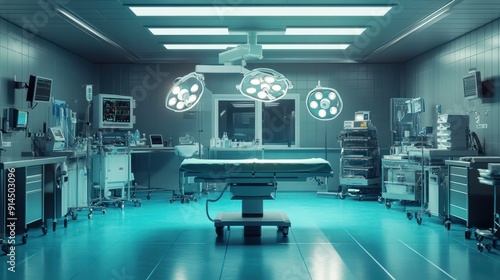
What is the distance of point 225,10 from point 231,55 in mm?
1048

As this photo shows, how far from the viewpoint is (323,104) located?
691 cm

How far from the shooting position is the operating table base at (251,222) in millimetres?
5543

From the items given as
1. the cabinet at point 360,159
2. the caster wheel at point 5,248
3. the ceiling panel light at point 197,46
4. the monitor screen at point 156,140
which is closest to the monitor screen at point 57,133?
the monitor screen at point 156,140

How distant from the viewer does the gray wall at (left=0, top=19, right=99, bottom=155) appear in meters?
6.84

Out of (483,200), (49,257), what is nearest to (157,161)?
(49,257)

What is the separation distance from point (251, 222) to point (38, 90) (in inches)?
158

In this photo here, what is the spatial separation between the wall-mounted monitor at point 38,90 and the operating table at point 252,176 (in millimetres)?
3074

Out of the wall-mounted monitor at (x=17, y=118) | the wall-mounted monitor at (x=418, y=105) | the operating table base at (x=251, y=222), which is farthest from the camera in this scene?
the wall-mounted monitor at (x=418, y=105)

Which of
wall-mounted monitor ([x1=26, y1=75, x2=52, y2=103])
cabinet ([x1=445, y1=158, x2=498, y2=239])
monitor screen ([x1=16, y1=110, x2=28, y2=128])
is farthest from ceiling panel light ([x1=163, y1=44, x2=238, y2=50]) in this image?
cabinet ([x1=445, y1=158, x2=498, y2=239])

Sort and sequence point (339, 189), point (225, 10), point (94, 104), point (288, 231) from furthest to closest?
point (339, 189)
point (94, 104)
point (225, 10)
point (288, 231)

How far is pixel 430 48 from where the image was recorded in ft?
29.7

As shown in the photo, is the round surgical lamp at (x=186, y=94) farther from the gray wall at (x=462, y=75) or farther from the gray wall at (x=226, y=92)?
the gray wall at (x=226, y=92)

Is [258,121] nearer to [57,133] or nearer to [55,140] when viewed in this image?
A: [57,133]

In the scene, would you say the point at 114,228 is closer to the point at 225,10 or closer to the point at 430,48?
the point at 225,10
